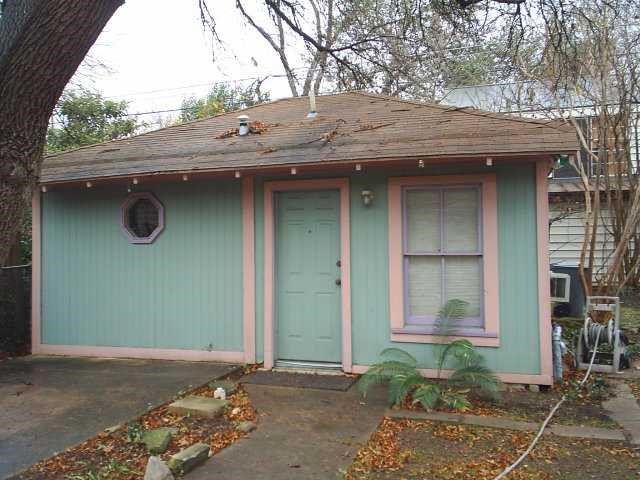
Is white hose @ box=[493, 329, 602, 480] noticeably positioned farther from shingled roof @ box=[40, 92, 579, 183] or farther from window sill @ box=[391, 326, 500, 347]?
shingled roof @ box=[40, 92, 579, 183]

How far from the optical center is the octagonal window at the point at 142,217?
23.0 feet

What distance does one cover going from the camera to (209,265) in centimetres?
677

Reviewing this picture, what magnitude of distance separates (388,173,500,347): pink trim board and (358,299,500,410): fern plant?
0.25 meters

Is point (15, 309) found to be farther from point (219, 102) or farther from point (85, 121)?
point (219, 102)

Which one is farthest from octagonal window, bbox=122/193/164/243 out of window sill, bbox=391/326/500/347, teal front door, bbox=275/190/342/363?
window sill, bbox=391/326/500/347

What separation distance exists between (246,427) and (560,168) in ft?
34.5

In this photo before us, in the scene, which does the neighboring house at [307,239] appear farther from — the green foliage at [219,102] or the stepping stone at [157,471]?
the green foliage at [219,102]

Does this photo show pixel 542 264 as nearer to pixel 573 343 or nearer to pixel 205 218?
pixel 573 343

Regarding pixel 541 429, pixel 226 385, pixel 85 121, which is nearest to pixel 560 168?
pixel 541 429

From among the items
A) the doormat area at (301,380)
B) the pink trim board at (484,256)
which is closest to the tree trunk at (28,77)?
the doormat area at (301,380)

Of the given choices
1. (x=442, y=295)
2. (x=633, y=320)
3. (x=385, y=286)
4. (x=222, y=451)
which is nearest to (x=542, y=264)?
(x=442, y=295)

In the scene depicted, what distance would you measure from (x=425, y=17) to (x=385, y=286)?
394cm

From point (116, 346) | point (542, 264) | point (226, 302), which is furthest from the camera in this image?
point (116, 346)

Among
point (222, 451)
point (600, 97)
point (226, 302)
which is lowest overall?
point (222, 451)
